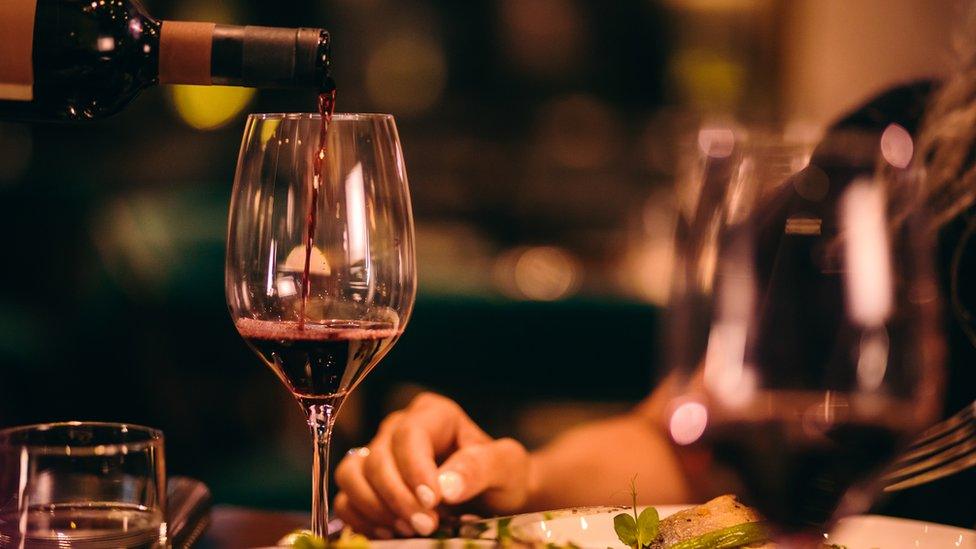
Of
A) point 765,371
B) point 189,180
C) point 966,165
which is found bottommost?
point 765,371

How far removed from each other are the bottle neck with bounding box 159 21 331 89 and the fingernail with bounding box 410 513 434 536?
0.34 metres

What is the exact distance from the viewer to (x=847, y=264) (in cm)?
41

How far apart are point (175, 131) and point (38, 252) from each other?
879mm

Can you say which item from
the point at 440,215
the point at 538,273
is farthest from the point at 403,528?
the point at 440,215

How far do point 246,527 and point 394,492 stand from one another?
7.4 inches

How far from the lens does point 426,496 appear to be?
2.89ft

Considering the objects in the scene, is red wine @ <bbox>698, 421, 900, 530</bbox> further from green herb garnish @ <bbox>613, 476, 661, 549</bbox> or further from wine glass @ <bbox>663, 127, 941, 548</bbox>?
green herb garnish @ <bbox>613, 476, 661, 549</bbox>

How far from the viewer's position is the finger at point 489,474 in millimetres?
907

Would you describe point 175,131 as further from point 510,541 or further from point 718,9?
point 510,541

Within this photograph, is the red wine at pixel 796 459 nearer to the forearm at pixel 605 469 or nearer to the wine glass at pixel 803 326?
the wine glass at pixel 803 326

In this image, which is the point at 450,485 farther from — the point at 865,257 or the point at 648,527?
the point at 865,257

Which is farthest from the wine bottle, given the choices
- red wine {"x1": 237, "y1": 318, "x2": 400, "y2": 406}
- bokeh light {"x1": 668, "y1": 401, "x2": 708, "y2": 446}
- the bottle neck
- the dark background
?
the dark background

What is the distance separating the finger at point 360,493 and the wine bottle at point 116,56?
1.11ft

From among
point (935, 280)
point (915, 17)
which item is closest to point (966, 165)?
point (935, 280)
